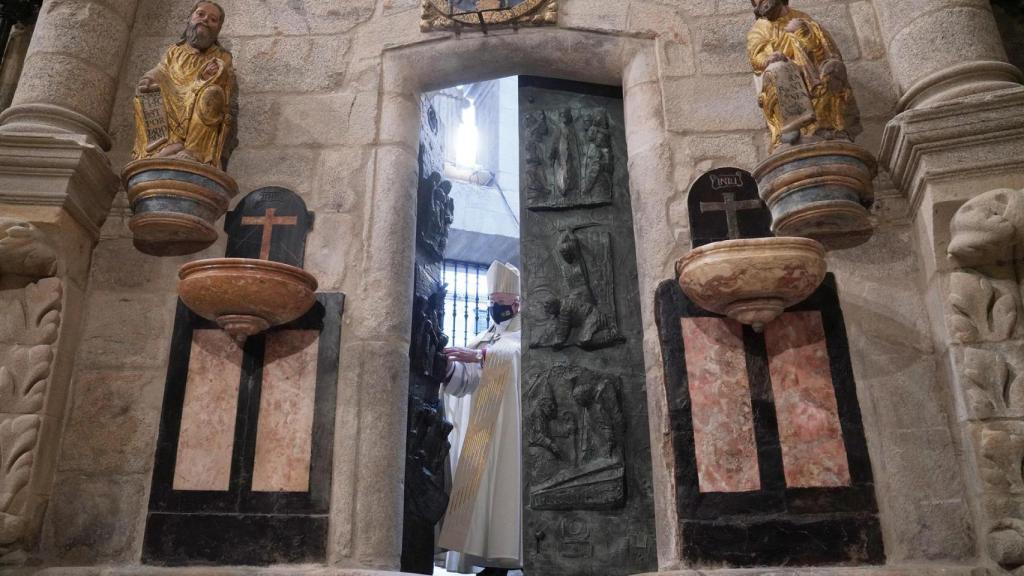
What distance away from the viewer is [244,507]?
304cm

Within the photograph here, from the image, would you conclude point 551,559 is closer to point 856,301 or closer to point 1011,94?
point 856,301

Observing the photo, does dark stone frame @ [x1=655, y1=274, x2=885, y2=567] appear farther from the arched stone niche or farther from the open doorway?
the open doorway

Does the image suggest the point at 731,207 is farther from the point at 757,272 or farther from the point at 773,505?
the point at 773,505

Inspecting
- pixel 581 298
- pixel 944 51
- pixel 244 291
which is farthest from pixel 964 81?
pixel 244 291

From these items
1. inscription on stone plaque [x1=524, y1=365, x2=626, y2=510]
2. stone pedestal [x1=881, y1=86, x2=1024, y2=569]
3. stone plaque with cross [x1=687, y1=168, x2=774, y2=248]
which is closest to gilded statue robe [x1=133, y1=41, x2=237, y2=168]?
inscription on stone plaque [x1=524, y1=365, x2=626, y2=510]

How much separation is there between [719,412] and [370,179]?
5.76 ft

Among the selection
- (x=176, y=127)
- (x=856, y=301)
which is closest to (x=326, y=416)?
(x=176, y=127)

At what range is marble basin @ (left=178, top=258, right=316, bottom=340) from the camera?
2932 mm

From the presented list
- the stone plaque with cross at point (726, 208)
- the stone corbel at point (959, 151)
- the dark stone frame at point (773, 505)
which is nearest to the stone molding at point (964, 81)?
the stone corbel at point (959, 151)

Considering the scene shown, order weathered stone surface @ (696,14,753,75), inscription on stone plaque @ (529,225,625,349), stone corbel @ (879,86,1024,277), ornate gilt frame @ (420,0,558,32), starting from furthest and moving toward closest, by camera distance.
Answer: ornate gilt frame @ (420,0,558,32) → weathered stone surface @ (696,14,753,75) → inscription on stone plaque @ (529,225,625,349) → stone corbel @ (879,86,1024,277)

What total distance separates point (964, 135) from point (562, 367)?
68.8 inches

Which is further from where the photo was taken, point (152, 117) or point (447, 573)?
point (447, 573)

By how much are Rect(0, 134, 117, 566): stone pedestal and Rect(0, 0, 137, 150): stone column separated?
18 centimetres

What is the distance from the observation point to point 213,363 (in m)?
3.23
